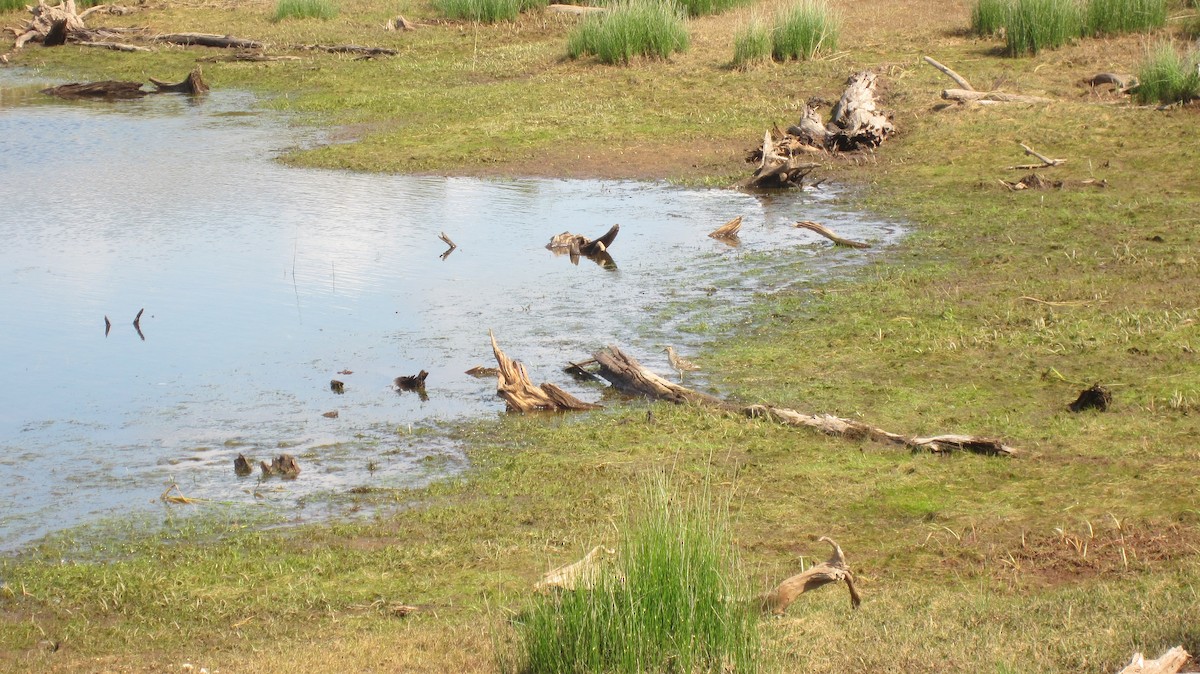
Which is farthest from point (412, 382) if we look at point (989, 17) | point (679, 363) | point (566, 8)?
point (566, 8)

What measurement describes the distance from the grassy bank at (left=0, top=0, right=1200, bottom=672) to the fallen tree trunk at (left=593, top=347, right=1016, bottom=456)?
9cm

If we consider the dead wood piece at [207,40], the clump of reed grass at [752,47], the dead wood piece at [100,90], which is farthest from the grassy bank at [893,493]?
the dead wood piece at [207,40]

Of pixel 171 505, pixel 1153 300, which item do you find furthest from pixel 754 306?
pixel 171 505

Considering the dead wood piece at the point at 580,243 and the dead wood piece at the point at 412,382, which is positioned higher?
the dead wood piece at the point at 412,382

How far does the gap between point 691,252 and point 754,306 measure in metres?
2.02

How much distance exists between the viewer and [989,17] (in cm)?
2000

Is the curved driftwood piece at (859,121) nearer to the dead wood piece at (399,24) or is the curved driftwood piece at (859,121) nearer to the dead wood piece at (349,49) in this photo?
the dead wood piece at (349,49)

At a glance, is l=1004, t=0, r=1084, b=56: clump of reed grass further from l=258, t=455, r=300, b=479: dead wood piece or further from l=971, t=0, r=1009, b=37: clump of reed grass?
l=258, t=455, r=300, b=479: dead wood piece

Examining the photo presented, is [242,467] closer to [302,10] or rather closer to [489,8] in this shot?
[489,8]

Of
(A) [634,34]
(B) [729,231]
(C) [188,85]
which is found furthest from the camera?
(C) [188,85]

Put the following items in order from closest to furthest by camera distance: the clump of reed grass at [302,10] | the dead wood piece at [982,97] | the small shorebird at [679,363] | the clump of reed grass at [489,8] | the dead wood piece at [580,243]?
the small shorebird at [679,363] < the dead wood piece at [580,243] < the dead wood piece at [982,97] < the clump of reed grass at [489,8] < the clump of reed grass at [302,10]

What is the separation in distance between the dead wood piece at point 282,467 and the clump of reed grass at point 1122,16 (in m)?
15.3

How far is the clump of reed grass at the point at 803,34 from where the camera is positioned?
66.9ft

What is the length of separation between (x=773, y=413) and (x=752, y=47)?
1313cm
